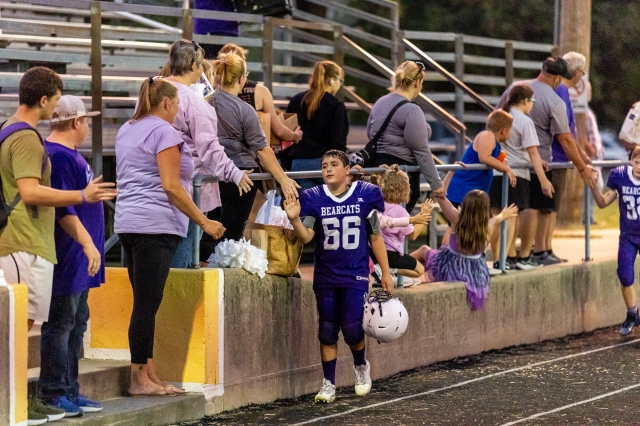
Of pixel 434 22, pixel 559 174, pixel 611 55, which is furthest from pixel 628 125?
pixel 611 55

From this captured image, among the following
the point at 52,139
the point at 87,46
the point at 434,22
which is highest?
the point at 434,22

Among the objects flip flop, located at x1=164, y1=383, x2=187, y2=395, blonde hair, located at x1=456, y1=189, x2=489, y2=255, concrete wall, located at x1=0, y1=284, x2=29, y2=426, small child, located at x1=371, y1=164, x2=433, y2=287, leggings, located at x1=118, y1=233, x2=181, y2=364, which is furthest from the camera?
blonde hair, located at x1=456, y1=189, x2=489, y2=255

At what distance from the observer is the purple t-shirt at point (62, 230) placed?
6.93 meters

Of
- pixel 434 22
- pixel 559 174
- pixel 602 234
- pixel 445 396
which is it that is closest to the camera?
pixel 445 396

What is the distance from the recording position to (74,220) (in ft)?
22.6

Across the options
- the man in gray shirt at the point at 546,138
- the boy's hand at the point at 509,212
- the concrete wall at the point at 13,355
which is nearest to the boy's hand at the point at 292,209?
the concrete wall at the point at 13,355

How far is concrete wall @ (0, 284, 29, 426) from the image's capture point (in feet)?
21.4

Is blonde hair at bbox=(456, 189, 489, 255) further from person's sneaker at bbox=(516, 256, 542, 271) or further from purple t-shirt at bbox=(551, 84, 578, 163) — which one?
purple t-shirt at bbox=(551, 84, 578, 163)

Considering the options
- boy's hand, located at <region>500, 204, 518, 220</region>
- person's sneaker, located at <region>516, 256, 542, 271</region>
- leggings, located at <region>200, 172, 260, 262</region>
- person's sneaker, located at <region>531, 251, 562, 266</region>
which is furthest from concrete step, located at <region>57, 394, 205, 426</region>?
person's sneaker, located at <region>531, 251, 562, 266</region>

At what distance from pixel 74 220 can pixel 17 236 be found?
35 cm

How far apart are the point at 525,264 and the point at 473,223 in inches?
58.6

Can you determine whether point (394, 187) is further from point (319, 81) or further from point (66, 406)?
point (66, 406)

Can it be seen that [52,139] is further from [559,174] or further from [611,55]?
[611,55]

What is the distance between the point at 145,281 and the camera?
24.8 ft
